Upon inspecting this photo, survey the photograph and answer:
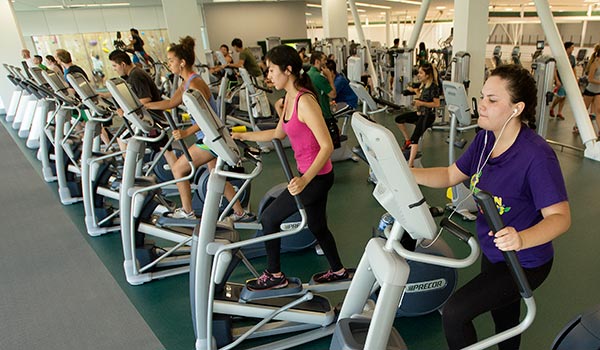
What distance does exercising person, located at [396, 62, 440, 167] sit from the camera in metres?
4.27

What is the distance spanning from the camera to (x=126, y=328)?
246 cm

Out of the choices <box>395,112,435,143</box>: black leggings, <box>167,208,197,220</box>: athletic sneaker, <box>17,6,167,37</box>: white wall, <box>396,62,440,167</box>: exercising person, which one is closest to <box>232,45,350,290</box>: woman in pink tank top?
<box>167,208,197,220</box>: athletic sneaker

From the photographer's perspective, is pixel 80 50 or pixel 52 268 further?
pixel 80 50

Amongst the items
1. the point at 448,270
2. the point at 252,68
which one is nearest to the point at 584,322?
the point at 448,270

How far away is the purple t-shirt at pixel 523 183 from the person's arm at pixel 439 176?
9 cm

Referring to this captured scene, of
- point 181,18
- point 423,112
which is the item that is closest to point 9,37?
point 181,18

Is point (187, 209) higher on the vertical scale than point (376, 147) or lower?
lower

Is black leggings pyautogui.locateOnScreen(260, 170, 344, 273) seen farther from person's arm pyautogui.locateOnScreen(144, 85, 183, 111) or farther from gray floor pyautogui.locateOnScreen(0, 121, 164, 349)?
person's arm pyautogui.locateOnScreen(144, 85, 183, 111)

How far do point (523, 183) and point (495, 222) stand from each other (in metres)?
0.39

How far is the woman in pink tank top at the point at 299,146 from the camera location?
2039 mm

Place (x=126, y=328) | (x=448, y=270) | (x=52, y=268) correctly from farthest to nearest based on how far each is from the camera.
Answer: (x=52, y=268)
(x=126, y=328)
(x=448, y=270)

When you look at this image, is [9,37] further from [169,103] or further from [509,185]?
[509,185]

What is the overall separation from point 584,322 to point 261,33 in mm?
16952

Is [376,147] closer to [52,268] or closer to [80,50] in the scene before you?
[52,268]
